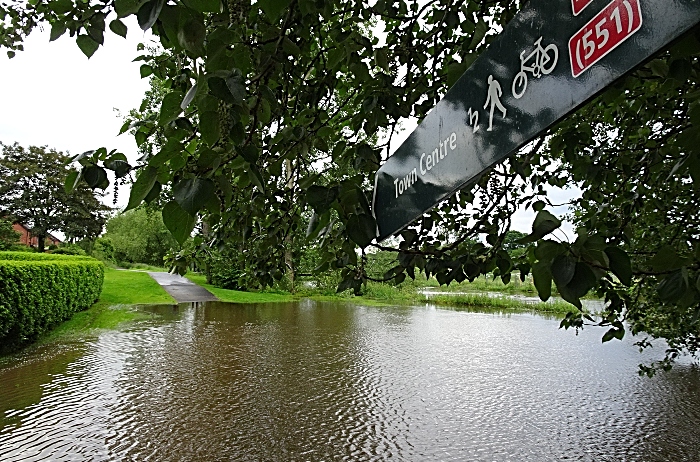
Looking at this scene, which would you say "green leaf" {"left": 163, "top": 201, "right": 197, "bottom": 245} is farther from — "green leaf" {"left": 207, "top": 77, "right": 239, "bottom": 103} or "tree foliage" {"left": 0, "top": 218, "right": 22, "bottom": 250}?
"tree foliage" {"left": 0, "top": 218, "right": 22, "bottom": 250}

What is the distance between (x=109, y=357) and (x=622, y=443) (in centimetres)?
574

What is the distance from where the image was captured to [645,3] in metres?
0.32

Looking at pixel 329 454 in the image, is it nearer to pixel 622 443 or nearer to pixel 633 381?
pixel 622 443

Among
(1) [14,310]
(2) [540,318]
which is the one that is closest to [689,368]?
(2) [540,318]

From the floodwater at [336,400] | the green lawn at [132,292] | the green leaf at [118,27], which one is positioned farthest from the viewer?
the green lawn at [132,292]

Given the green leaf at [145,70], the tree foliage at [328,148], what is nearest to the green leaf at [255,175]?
the tree foliage at [328,148]

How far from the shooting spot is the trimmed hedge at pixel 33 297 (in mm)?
5785

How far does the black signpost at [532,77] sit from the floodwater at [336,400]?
3265mm

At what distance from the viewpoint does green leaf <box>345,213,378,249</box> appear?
0.83 m

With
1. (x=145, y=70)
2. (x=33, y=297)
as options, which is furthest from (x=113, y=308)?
(x=145, y=70)

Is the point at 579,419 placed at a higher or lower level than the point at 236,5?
lower

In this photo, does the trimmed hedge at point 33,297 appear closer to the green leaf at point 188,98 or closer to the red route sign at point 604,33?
the green leaf at point 188,98

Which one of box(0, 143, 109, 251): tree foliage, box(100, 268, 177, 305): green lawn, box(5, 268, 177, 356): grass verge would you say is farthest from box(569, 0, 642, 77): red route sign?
box(0, 143, 109, 251): tree foliage

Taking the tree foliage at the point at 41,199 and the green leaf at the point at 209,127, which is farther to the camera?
the tree foliage at the point at 41,199
